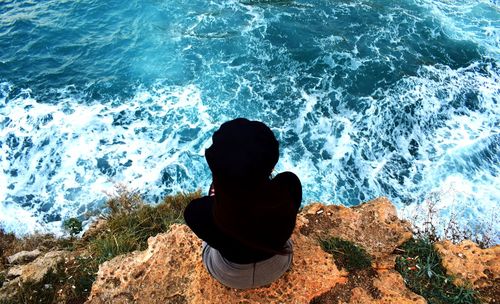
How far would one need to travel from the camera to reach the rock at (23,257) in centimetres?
540

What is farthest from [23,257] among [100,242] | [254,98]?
[254,98]

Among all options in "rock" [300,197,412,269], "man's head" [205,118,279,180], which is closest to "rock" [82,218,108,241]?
"rock" [300,197,412,269]

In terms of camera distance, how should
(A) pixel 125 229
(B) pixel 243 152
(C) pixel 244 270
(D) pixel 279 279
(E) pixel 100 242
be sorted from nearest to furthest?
(B) pixel 243 152, (C) pixel 244 270, (D) pixel 279 279, (E) pixel 100 242, (A) pixel 125 229

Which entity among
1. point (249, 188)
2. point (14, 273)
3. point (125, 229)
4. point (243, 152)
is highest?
point (243, 152)

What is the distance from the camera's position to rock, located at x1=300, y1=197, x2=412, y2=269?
Result: 3.85 meters

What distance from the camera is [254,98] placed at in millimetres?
9508

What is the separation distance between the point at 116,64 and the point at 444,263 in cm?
1000

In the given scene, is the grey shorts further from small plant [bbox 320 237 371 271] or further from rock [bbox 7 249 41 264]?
rock [bbox 7 249 41 264]

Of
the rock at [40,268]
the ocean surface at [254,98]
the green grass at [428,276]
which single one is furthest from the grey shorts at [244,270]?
the ocean surface at [254,98]

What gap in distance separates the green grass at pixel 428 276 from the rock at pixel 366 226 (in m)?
0.12

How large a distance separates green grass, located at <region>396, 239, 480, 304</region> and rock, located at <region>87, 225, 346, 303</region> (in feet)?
2.23

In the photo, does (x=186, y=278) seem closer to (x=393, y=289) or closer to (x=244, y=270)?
(x=244, y=270)

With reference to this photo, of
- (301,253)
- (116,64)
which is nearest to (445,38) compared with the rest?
(116,64)

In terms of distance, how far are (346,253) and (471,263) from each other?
3.92 ft
